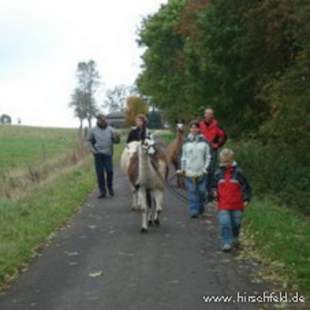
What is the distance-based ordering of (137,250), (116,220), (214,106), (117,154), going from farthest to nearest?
(117,154), (214,106), (116,220), (137,250)

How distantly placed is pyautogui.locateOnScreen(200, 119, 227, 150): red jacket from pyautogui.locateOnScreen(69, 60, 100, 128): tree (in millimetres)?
116429

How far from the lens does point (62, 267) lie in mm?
11406

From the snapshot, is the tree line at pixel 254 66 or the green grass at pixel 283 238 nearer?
the green grass at pixel 283 238

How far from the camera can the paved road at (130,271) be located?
9.31 meters

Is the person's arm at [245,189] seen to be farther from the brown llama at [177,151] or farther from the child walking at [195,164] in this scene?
the brown llama at [177,151]

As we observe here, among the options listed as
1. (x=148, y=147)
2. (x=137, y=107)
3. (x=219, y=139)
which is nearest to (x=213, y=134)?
(x=219, y=139)

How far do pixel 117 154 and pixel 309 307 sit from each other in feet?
105

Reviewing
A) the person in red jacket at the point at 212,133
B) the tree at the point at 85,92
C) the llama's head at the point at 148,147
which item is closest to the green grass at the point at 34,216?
the llama's head at the point at 148,147

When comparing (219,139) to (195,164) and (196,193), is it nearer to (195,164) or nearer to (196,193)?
(195,164)

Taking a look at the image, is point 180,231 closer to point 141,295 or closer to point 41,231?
point 41,231

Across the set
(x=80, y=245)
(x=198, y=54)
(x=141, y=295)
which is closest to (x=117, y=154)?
(x=198, y=54)

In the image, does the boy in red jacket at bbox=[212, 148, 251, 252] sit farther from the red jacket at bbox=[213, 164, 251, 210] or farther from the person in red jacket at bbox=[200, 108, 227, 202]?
the person in red jacket at bbox=[200, 108, 227, 202]

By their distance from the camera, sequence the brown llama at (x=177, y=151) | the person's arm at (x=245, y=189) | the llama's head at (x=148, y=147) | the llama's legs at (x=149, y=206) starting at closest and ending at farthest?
1. the person's arm at (x=245, y=189)
2. the llama's head at (x=148, y=147)
3. the llama's legs at (x=149, y=206)
4. the brown llama at (x=177, y=151)

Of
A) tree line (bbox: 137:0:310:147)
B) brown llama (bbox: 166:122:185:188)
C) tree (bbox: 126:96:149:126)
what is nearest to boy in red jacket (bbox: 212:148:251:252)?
tree line (bbox: 137:0:310:147)
